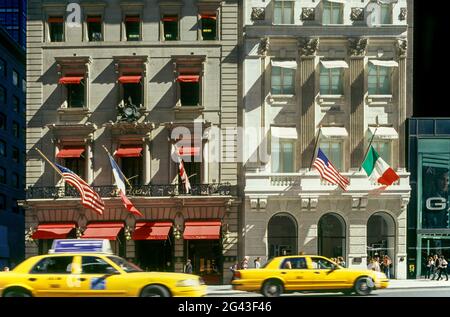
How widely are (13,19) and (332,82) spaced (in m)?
31.0

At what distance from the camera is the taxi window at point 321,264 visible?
16891mm

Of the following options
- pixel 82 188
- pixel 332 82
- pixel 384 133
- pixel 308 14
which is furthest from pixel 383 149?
pixel 82 188

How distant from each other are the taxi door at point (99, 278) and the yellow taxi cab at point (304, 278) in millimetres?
5198

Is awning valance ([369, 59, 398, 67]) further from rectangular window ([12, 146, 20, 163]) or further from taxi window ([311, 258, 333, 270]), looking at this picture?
rectangular window ([12, 146, 20, 163])

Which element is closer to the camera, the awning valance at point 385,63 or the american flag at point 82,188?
the american flag at point 82,188

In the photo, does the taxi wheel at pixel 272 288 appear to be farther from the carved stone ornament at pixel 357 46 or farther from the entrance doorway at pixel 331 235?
the carved stone ornament at pixel 357 46

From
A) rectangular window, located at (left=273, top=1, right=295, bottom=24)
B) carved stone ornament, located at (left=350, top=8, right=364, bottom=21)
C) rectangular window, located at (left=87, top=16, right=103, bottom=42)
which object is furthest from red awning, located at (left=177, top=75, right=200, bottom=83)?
carved stone ornament, located at (left=350, top=8, right=364, bottom=21)

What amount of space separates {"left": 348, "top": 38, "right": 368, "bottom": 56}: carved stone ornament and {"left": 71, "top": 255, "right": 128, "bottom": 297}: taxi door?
2119 cm

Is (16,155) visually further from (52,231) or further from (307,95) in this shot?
(307,95)

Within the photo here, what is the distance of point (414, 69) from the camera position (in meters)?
30.3

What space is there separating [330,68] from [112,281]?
2094 cm

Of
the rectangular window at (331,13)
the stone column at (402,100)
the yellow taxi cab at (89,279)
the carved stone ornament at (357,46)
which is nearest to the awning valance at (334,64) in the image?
the carved stone ornament at (357,46)

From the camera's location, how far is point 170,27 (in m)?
31.0
